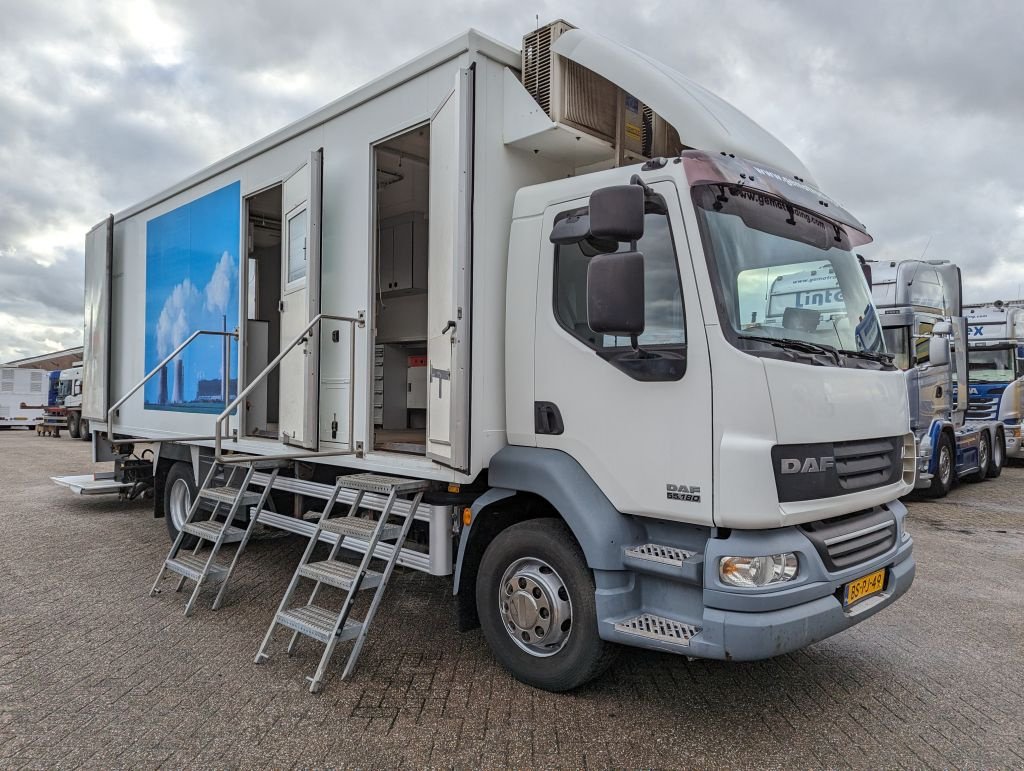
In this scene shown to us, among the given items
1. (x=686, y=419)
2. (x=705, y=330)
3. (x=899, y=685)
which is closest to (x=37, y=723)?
(x=686, y=419)

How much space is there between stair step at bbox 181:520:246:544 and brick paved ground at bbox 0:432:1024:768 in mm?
428

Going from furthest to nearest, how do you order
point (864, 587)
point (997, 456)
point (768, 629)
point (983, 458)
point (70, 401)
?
point (70, 401) → point (997, 456) → point (983, 458) → point (864, 587) → point (768, 629)

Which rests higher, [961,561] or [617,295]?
[617,295]

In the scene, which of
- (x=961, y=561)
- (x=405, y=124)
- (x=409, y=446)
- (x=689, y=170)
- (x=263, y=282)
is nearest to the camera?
(x=689, y=170)

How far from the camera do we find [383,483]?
12.8ft

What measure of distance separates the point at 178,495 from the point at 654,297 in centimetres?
Answer: 535

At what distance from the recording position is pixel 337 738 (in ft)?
9.89

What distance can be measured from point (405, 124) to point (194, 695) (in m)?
3.20

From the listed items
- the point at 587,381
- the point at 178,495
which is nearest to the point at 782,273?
the point at 587,381

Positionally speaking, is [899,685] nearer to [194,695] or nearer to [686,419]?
[686,419]

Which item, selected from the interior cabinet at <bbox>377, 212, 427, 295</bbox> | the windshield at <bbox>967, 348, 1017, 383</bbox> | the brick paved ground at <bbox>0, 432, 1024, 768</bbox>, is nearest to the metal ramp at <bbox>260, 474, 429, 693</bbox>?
the brick paved ground at <bbox>0, 432, 1024, 768</bbox>

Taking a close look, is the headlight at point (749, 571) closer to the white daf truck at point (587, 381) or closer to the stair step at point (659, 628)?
the white daf truck at point (587, 381)

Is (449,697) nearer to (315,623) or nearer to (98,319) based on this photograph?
(315,623)

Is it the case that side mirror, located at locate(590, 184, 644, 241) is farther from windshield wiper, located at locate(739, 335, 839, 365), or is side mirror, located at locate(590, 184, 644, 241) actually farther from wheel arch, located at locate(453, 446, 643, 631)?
wheel arch, located at locate(453, 446, 643, 631)
